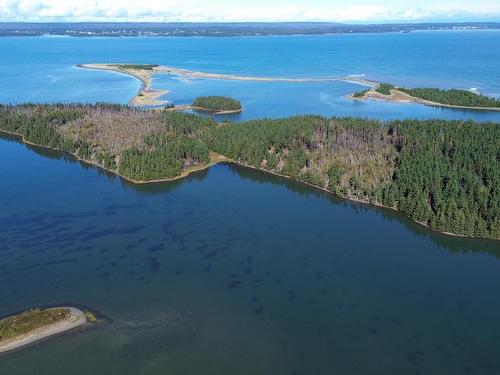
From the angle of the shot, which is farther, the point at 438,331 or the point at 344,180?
the point at 344,180

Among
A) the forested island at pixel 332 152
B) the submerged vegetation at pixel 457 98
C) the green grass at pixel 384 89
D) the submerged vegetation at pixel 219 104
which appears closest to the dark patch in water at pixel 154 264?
the forested island at pixel 332 152

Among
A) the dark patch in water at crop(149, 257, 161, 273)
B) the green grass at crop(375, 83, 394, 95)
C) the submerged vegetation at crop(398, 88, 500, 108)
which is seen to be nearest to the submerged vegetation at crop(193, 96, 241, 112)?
the green grass at crop(375, 83, 394, 95)

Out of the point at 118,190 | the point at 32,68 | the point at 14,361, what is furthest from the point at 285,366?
the point at 32,68

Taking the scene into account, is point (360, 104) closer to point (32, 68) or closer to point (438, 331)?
point (438, 331)

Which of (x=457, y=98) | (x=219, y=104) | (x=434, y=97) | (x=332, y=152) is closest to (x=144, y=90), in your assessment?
(x=219, y=104)

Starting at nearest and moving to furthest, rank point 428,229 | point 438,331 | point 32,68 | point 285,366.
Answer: point 285,366
point 438,331
point 428,229
point 32,68

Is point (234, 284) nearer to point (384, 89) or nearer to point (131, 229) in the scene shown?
point (131, 229)

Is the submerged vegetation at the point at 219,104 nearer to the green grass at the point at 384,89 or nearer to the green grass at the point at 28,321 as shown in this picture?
the green grass at the point at 384,89

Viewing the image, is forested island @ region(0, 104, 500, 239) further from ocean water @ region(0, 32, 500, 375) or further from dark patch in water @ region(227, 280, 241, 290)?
dark patch in water @ region(227, 280, 241, 290)
